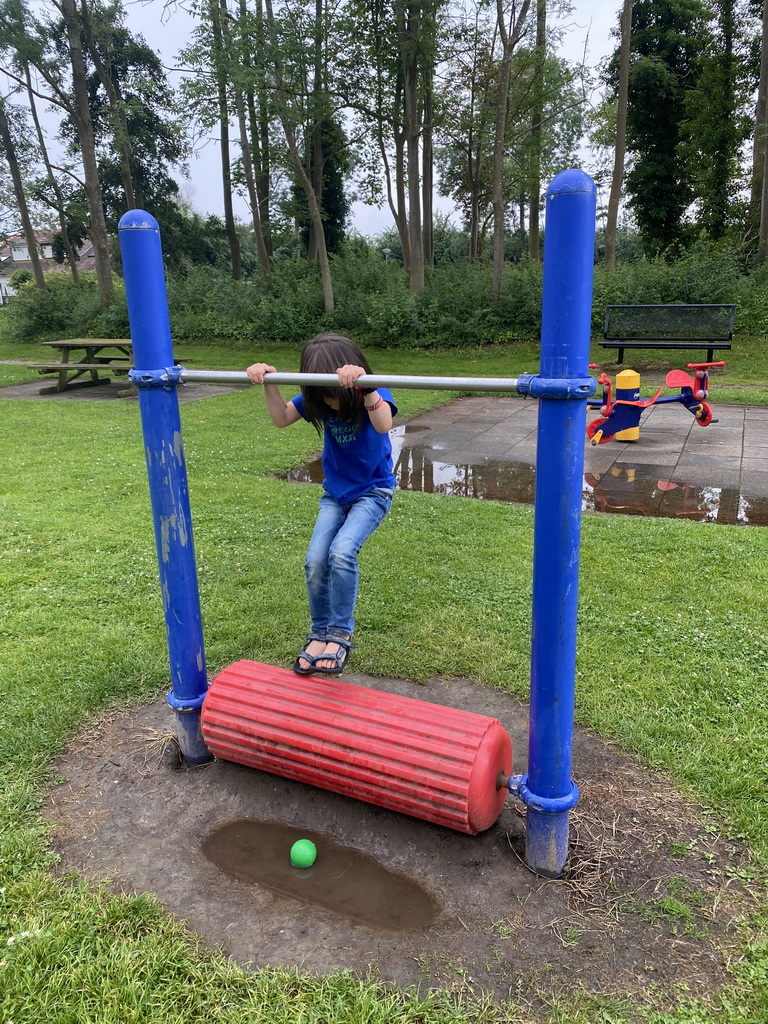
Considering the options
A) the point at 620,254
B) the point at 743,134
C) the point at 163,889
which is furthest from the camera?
the point at 620,254

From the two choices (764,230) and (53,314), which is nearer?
(764,230)

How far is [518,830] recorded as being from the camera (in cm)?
239

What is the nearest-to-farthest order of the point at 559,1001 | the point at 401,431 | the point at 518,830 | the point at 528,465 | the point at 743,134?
the point at 559,1001, the point at 518,830, the point at 528,465, the point at 401,431, the point at 743,134

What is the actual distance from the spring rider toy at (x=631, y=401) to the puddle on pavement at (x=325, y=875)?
594 cm

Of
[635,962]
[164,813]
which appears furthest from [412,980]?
[164,813]

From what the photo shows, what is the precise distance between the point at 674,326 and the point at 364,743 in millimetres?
10857

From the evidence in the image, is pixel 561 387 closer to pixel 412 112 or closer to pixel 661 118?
pixel 412 112

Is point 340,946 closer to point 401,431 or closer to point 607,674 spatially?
point 607,674

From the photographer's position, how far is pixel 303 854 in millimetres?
2258

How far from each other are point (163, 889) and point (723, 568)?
141 inches

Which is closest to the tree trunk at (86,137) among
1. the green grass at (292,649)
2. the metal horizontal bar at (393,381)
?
the green grass at (292,649)

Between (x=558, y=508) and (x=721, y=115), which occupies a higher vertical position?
(x=721, y=115)

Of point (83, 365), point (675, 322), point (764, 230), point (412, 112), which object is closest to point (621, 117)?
point (764, 230)

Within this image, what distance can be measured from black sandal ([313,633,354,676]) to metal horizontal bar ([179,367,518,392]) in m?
0.97
